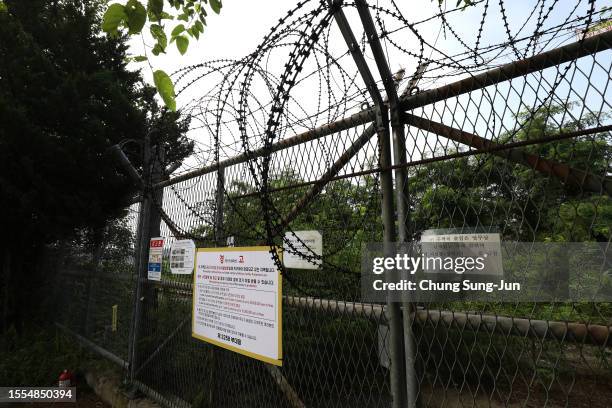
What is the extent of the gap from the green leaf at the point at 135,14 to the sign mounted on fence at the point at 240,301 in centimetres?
137

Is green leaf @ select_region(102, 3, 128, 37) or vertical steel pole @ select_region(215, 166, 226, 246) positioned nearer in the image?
green leaf @ select_region(102, 3, 128, 37)

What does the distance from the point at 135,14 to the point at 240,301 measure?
177 cm

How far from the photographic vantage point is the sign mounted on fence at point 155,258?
371cm

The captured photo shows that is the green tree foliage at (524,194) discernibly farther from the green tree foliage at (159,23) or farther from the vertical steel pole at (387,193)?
the green tree foliage at (159,23)

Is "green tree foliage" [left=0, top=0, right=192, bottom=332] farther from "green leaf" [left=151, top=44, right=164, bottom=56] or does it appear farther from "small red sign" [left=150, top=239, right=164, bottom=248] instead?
"green leaf" [left=151, top=44, right=164, bottom=56]

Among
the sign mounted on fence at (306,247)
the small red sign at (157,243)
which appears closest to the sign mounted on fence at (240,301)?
the sign mounted on fence at (306,247)

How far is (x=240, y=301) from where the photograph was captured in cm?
254

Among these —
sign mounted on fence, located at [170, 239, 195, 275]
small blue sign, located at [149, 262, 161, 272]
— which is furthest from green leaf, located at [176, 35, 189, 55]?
small blue sign, located at [149, 262, 161, 272]

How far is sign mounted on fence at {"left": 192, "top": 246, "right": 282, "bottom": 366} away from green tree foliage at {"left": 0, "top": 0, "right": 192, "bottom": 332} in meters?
2.93

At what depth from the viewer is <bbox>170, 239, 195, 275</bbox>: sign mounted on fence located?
326 centimetres

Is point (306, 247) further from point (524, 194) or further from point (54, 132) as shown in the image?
point (54, 132)

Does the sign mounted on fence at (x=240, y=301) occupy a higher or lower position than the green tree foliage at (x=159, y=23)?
lower

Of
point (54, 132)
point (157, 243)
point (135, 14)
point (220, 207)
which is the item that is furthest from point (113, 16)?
point (54, 132)

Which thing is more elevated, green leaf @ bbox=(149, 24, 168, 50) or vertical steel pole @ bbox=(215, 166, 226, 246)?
green leaf @ bbox=(149, 24, 168, 50)
